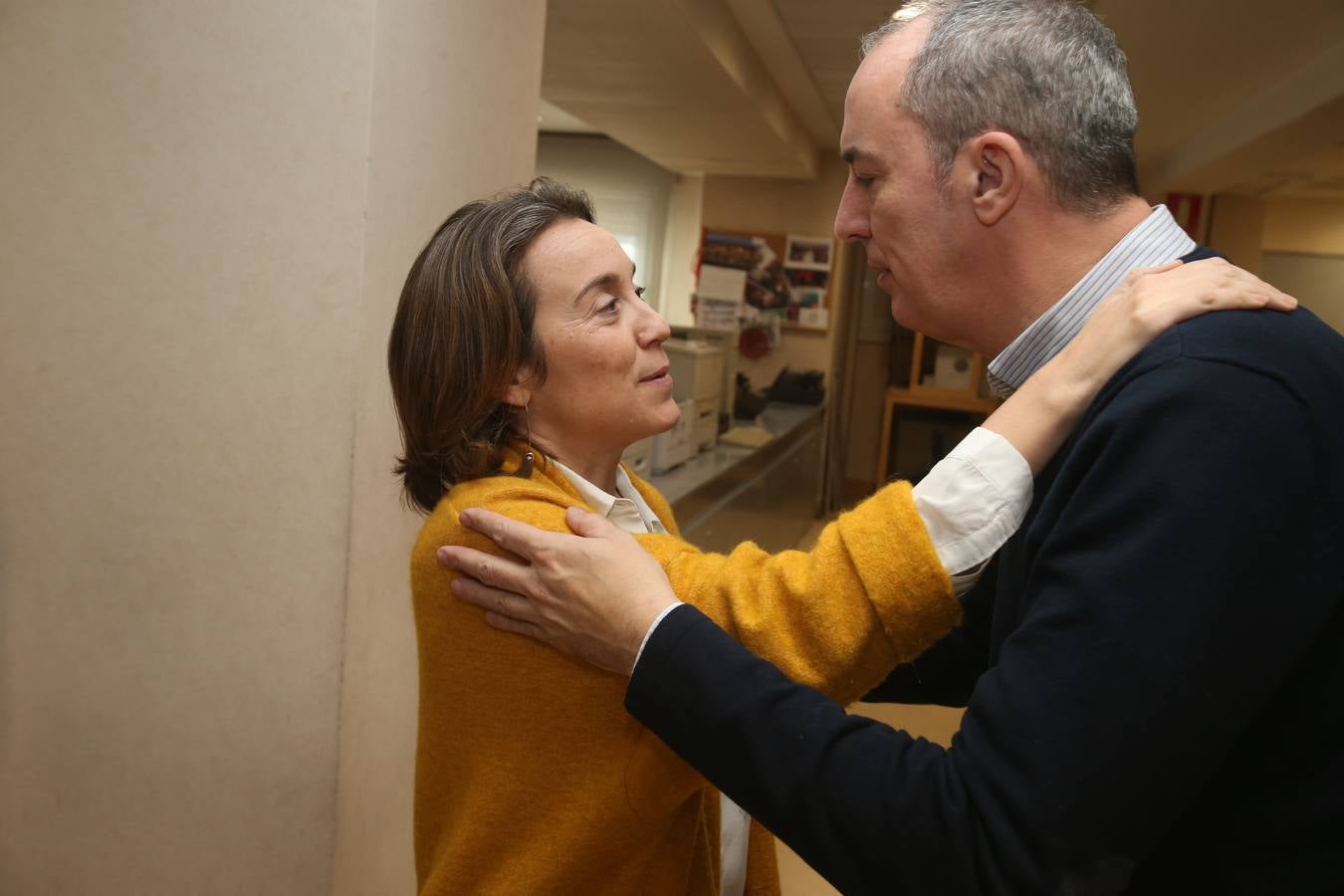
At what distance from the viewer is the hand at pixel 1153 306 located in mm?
886

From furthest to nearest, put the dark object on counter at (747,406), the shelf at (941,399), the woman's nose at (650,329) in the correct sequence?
the shelf at (941,399) → the dark object on counter at (747,406) → the woman's nose at (650,329)

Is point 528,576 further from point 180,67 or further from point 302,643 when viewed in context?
point 180,67

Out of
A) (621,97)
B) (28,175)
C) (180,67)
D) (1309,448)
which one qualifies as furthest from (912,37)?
(621,97)

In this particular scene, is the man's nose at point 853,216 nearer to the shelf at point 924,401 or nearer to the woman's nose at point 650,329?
the woman's nose at point 650,329

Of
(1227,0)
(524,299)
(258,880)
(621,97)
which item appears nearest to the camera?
(524,299)

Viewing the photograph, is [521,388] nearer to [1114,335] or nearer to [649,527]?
[649,527]

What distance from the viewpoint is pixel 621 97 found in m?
5.46

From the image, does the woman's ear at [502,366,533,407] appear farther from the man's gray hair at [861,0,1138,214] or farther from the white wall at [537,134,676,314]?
the white wall at [537,134,676,314]

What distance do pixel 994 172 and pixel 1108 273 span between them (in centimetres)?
15

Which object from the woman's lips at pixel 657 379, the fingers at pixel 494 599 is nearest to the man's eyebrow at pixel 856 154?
the woman's lips at pixel 657 379

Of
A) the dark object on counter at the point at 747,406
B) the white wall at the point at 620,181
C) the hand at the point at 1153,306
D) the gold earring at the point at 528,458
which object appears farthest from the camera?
the white wall at the point at 620,181

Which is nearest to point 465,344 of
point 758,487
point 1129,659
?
point 1129,659

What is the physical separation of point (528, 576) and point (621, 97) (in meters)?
4.77

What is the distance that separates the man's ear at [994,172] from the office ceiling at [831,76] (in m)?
2.89
